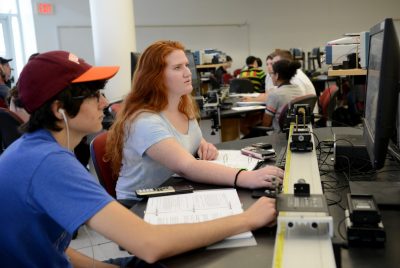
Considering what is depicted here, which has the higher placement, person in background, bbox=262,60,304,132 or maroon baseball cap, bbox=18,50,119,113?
maroon baseball cap, bbox=18,50,119,113

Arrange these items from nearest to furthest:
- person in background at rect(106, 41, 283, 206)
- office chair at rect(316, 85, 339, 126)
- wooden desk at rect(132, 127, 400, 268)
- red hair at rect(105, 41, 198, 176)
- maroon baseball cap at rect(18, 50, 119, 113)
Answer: wooden desk at rect(132, 127, 400, 268) → maroon baseball cap at rect(18, 50, 119, 113) → person in background at rect(106, 41, 283, 206) → red hair at rect(105, 41, 198, 176) → office chair at rect(316, 85, 339, 126)

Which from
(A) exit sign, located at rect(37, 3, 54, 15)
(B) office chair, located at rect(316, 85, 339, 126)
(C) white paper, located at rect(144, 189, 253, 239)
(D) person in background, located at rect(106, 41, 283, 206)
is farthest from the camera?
(A) exit sign, located at rect(37, 3, 54, 15)

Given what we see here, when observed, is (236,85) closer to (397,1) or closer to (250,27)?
(250,27)

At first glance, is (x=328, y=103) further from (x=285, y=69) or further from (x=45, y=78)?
(x=45, y=78)

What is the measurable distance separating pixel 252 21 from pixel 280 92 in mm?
6776

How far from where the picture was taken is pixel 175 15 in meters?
9.38

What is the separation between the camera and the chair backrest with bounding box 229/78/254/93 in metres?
5.72

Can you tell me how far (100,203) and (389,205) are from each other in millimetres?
786

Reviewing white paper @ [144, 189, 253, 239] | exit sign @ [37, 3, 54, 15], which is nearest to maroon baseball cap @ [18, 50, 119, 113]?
white paper @ [144, 189, 253, 239]

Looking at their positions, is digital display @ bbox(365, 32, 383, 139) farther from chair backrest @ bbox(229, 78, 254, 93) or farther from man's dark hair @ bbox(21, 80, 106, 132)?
chair backrest @ bbox(229, 78, 254, 93)

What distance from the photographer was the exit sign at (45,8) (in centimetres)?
820

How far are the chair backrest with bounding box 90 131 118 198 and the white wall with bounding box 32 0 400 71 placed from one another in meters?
7.72

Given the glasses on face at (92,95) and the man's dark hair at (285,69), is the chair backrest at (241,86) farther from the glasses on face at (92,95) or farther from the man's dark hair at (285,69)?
the glasses on face at (92,95)

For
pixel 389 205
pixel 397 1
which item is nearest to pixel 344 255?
pixel 389 205
